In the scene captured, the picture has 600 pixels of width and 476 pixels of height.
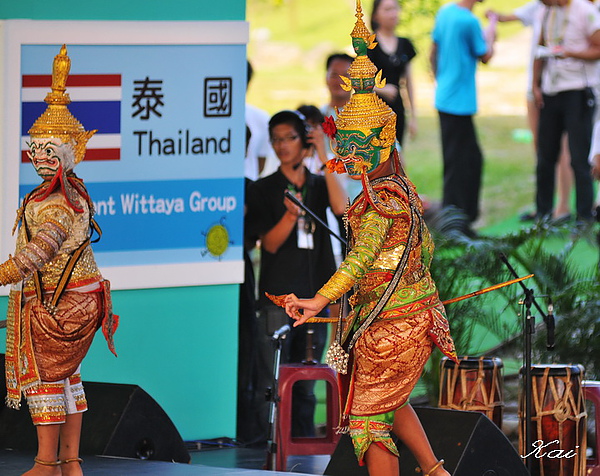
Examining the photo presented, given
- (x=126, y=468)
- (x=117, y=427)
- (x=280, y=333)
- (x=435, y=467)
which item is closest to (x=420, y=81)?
(x=280, y=333)

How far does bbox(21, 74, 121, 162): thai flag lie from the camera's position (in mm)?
6164

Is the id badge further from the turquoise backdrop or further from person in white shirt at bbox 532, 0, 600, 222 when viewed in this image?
person in white shirt at bbox 532, 0, 600, 222

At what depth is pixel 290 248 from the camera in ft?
22.3

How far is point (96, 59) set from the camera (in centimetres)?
634

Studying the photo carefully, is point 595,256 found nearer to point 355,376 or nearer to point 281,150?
point 281,150

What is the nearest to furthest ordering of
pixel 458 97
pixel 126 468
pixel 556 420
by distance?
pixel 126 468, pixel 556 420, pixel 458 97

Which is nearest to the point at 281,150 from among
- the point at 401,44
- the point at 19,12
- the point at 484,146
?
the point at 19,12

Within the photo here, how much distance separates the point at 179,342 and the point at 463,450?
7.09ft

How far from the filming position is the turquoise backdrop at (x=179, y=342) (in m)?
6.53

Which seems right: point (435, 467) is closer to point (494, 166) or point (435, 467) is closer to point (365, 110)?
point (365, 110)

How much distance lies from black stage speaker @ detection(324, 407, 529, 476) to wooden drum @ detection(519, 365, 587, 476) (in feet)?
2.14

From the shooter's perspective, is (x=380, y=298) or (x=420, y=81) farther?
(x=420, y=81)

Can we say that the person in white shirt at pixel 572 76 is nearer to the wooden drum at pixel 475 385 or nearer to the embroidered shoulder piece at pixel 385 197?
the wooden drum at pixel 475 385

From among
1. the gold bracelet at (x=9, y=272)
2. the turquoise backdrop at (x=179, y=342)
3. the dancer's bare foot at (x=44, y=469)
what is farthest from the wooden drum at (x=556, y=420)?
the gold bracelet at (x=9, y=272)
